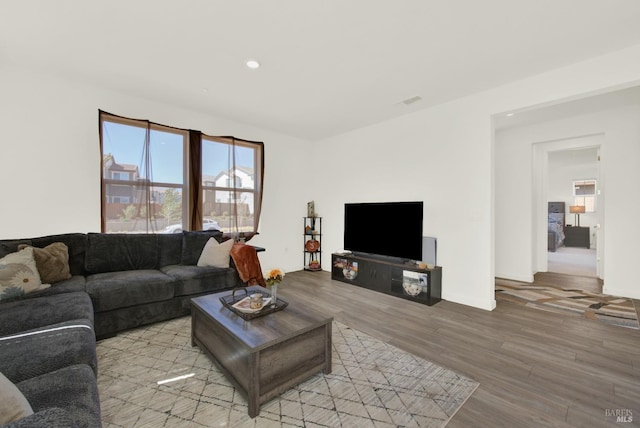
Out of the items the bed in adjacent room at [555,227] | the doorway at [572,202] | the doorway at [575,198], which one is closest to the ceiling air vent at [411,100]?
the doorway at [572,202]

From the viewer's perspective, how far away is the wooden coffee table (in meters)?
1.70

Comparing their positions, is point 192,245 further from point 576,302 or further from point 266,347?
point 576,302

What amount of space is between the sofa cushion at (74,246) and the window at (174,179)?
0.47m

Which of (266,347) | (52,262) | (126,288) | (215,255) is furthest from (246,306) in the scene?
(52,262)

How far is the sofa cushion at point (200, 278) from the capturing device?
3.13m

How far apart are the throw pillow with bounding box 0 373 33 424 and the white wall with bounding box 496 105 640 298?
6006 millimetres

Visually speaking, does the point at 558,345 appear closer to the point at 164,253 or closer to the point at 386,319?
the point at 386,319

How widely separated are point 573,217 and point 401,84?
1020 cm

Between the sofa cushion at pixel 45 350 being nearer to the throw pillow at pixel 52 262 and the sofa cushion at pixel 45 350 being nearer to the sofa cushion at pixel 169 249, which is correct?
the throw pillow at pixel 52 262

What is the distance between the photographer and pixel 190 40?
2.50 meters

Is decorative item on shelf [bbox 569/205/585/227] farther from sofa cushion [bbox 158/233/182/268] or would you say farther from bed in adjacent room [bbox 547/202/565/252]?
sofa cushion [bbox 158/233/182/268]

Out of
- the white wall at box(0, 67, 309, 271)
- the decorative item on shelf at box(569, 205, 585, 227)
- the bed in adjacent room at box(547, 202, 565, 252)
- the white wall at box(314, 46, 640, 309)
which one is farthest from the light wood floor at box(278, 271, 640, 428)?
the decorative item on shelf at box(569, 205, 585, 227)

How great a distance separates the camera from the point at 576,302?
12.1 ft

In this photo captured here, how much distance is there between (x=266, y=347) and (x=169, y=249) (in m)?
2.59
